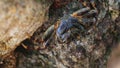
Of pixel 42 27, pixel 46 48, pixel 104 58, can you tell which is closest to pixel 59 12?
pixel 42 27

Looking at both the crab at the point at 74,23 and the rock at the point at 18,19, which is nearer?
the rock at the point at 18,19

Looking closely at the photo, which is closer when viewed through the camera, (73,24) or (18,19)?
(18,19)

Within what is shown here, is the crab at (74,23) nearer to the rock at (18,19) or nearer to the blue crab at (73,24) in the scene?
the blue crab at (73,24)

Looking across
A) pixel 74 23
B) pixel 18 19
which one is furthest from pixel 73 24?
pixel 18 19

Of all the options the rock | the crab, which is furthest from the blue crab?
the rock

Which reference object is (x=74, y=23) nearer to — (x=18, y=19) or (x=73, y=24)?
(x=73, y=24)

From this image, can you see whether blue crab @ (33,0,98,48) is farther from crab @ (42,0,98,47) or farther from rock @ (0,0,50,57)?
rock @ (0,0,50,57)

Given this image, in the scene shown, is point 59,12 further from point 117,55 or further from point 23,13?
point 117,55

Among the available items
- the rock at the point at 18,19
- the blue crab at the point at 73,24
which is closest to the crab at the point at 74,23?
the blue crab at the point at 73,24
